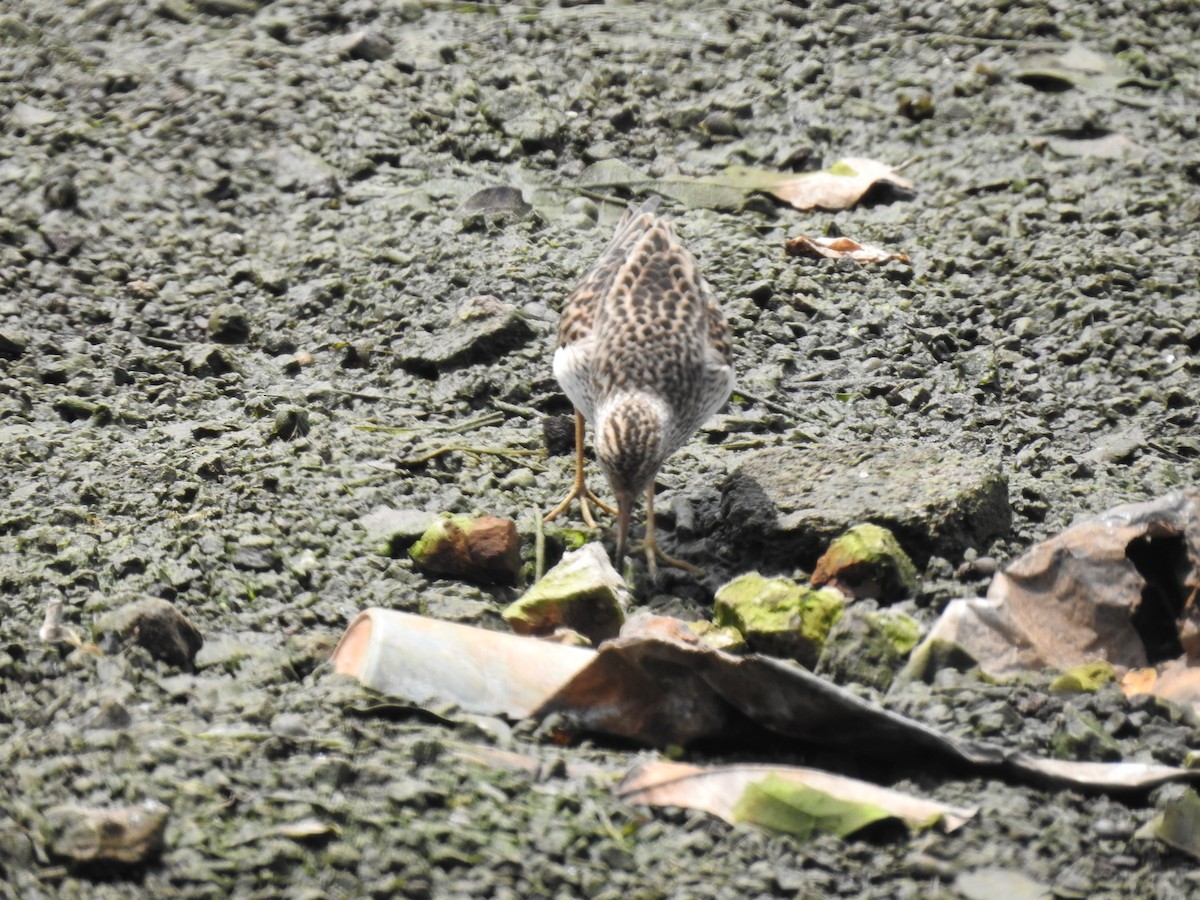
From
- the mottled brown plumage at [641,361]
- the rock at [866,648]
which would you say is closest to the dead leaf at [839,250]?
the mottled brown plumage at [641,361]

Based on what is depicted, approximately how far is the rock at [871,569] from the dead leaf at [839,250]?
11.0 ft

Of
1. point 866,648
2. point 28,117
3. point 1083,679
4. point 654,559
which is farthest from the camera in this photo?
point 28,117

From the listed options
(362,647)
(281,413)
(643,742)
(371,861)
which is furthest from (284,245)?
(371,861)

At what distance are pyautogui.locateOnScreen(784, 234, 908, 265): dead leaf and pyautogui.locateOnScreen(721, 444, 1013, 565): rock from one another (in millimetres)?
2367

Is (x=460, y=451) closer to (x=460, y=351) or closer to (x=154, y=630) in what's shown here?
(x=460, y=351)

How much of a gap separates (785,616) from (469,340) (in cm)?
306

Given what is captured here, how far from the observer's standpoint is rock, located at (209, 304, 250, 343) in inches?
352

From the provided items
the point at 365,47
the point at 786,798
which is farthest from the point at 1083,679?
the point at 365,47

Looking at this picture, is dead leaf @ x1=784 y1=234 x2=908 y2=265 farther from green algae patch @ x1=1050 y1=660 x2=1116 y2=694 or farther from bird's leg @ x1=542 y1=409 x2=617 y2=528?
green algae patch @ x1=1050 y1=660 x2=1116 y2=694

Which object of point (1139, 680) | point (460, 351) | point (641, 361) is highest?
point (641, 361)

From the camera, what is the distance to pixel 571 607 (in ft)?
20.1

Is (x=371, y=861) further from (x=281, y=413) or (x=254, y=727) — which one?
(x=281, y=413)

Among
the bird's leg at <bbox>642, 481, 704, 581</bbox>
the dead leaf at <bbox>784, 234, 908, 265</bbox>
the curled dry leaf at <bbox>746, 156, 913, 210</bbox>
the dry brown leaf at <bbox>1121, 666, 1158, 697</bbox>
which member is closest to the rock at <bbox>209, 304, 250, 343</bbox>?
the bird's leg at <bbox>642, 481, 704, 581</bbox>

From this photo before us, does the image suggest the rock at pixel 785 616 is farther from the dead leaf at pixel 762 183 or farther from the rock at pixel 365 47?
the rock at pixel 365 47
